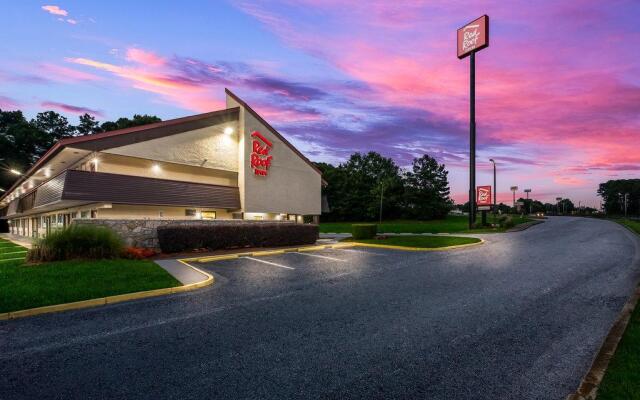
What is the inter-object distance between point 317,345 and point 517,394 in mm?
2622

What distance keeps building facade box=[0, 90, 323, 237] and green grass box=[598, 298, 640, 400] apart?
18620 mm

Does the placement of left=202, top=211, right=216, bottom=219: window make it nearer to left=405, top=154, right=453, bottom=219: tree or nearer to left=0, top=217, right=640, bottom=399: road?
left=0, top=217, right=640, bottom=399: road

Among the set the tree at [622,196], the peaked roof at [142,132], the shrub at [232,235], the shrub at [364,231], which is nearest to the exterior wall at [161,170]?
the peaked roof at [142,132]

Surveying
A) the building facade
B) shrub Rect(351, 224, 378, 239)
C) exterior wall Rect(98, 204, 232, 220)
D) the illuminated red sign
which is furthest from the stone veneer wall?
the illuminated red sign

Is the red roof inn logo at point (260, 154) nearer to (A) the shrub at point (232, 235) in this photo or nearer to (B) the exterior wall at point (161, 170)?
(B) the exterior wall at point (161, 170)

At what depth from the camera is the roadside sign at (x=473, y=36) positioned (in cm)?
3122

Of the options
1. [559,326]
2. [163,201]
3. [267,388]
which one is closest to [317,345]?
[267,388]

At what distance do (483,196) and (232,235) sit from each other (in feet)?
87.8

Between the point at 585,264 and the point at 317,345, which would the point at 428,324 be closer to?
the point at 317,345

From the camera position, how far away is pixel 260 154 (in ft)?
77.2

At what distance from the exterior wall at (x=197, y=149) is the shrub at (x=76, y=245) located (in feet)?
21.1

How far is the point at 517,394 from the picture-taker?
371cm

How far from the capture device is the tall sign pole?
3136 cm

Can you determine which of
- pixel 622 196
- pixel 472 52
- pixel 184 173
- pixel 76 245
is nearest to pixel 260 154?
pixel 184 173
